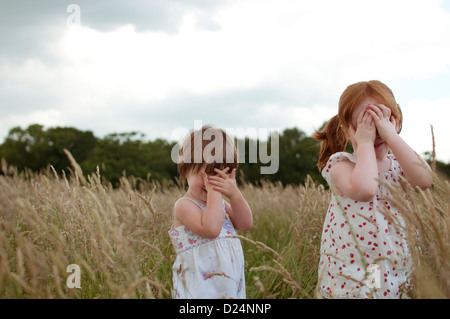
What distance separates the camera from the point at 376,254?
1977 millimetres

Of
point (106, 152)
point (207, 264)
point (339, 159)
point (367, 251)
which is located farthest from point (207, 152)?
point (106, 152)

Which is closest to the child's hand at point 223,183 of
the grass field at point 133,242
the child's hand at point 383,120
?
the grass field at point 133,242

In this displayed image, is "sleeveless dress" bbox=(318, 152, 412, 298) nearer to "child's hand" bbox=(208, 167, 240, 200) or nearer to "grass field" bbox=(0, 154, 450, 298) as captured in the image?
"grass field" bbox=(0, 154, 450, 298)

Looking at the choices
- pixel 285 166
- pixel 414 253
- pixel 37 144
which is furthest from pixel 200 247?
pixel 37 144

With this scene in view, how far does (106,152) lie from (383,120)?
110 feet

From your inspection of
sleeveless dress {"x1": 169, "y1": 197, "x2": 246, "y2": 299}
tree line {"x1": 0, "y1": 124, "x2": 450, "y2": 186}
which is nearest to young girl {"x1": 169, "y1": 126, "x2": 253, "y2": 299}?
sleeveless dress {"x1": 169, "y1": 197, "x2": 246, "y2": 299}

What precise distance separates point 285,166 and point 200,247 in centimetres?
2321

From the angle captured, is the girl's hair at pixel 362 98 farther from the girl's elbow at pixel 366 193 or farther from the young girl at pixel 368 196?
the girl's elbow at pixel 366 193

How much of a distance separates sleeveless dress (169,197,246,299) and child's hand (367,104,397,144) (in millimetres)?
1018

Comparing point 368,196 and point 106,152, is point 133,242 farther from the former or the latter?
point 106,152

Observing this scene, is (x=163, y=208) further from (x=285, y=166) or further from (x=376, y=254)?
(x=285, y=166)

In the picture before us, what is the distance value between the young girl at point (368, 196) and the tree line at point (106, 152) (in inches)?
885

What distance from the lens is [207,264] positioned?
2.11 metres

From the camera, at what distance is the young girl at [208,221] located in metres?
2.03
